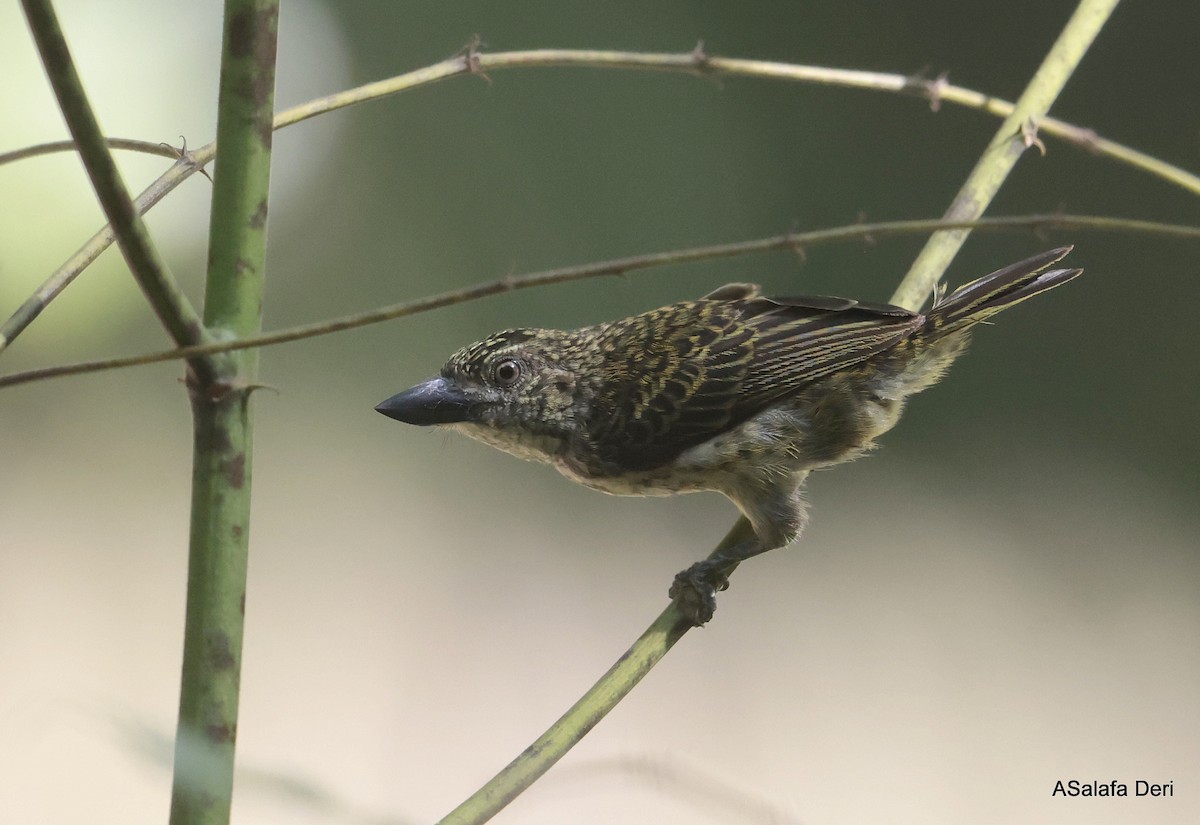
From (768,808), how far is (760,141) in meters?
3.40

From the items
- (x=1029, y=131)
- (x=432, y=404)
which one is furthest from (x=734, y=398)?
(x=1029, y=131)

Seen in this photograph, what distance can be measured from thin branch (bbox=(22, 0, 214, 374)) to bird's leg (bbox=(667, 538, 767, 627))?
0.64m

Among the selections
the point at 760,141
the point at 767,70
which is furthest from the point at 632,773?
the point at 760,141

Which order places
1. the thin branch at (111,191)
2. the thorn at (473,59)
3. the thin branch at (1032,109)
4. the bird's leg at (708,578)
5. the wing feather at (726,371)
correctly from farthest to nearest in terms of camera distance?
the wing feather at (726,371) < the bird's leg at (708,578) < the thin branch at (1032,109) < the thorn at (473,59) < the thin branch at (111,191)

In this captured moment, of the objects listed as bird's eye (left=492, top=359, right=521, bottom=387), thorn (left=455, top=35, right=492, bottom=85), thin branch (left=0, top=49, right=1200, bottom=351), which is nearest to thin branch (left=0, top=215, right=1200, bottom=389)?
thin branch (left=0, top=49, right=1200, bottom=351)

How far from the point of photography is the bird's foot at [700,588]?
1.08 meters

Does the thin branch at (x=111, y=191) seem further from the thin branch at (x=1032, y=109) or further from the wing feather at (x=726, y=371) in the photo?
the wing feather at (x=726, y=371)

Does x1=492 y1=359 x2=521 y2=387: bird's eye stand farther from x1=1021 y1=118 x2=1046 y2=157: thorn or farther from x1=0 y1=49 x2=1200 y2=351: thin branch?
x1=1021 y1=118 x2=1046 y2=157: thorn

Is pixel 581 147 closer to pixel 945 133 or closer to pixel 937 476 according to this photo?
pixel 945 133

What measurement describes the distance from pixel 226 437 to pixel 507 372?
3.26 feet

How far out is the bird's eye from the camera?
1.55 metres

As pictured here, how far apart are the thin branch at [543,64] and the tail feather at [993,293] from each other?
1.06 feet

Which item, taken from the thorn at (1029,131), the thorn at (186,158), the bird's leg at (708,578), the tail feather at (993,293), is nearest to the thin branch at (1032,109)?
the thorn at (1029,131)

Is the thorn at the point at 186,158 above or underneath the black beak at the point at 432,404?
underneath
